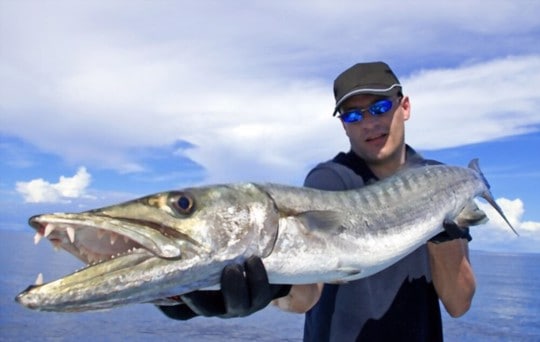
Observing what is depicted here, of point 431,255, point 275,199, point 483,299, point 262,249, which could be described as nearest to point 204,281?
point 262,249

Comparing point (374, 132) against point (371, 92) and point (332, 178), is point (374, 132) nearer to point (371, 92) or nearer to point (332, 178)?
point (371, 92)

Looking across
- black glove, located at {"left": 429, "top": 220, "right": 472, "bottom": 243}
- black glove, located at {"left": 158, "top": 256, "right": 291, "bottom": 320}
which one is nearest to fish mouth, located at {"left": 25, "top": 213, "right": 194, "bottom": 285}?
black glove, located at {"left": 158, "top": 256, "right": 291, "bottom": 320}

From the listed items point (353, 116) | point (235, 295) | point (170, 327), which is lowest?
point (170, 327)

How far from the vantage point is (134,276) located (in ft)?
9.68

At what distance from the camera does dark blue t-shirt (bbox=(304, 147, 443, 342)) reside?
458cm

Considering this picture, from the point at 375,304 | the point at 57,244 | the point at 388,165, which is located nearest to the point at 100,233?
the point at 57,244

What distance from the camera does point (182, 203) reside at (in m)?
3.29

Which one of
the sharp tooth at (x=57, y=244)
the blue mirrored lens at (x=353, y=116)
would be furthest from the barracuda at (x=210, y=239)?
the blue mirrored lens at (x=353, y=116)

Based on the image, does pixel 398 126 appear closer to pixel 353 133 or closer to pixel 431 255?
pixel 353 133

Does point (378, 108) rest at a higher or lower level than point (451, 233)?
higher

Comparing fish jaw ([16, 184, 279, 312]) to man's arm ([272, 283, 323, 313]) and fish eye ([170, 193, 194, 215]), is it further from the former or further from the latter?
man's arm ([272, 283, 323, 313])

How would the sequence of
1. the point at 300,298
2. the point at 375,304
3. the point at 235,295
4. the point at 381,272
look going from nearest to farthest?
1. the point at 235,295
2. the point at 300,298
3. the point at 375,304
4. the point at 381,272

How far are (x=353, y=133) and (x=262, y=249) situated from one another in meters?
2.04

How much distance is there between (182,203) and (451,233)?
2.62 meters
